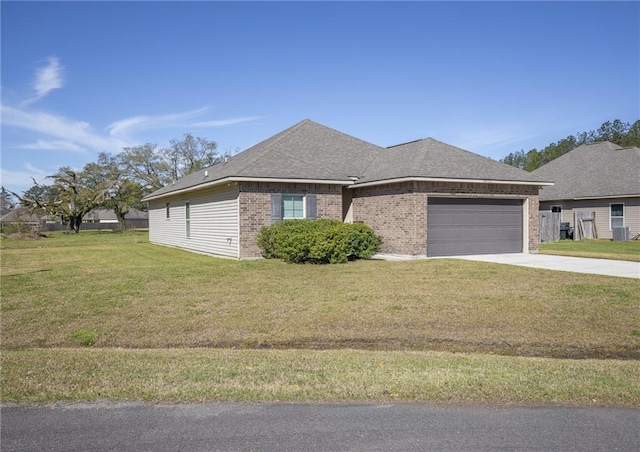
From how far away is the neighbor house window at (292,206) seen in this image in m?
18.0

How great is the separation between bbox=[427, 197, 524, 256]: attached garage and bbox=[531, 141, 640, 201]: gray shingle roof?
8.20 m

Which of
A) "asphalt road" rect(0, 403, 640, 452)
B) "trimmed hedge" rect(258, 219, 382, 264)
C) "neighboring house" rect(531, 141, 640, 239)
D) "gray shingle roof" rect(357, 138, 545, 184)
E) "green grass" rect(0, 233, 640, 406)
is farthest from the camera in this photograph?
"neighboring house" rect(531, 141, 640, 239)

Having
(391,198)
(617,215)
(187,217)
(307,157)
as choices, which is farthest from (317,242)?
(617,215)

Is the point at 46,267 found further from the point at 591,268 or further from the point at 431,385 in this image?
the point at 591,268

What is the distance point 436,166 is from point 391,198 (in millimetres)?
1980

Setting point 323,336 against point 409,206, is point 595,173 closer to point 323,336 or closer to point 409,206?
point 409,206

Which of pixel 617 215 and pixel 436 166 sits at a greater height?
pixel 436 166

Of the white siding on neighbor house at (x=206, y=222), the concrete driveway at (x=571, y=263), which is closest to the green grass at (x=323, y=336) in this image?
the concrete driveway at (x=571, y=263)

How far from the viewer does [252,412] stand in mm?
4391

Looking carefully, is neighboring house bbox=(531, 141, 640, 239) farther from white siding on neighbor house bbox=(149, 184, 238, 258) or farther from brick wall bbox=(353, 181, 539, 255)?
white siding on neighbor house bbox=(149, 184, 238, 258)

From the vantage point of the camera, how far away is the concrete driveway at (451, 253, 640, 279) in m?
13.4

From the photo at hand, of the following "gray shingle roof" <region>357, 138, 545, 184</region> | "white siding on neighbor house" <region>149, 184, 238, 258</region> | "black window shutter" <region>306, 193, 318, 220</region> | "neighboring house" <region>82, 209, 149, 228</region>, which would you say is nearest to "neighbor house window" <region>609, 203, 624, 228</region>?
"gray shingle roof" <region>357, 138, 545, 184</region>

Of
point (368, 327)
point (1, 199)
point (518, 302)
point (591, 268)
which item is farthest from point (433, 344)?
point (1, 199)

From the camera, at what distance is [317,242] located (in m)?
15.0
